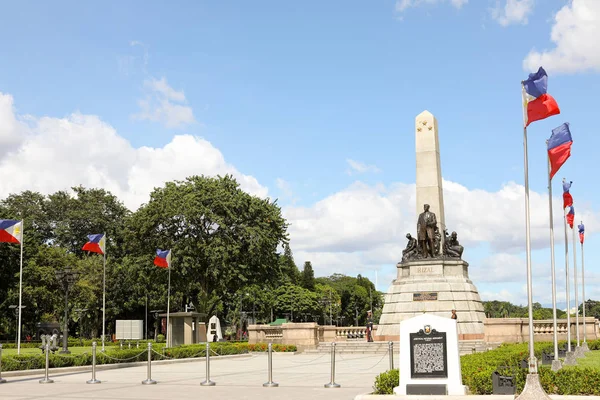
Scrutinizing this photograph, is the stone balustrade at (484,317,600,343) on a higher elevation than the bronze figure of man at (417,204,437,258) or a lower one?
lower

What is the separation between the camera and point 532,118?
16469mm

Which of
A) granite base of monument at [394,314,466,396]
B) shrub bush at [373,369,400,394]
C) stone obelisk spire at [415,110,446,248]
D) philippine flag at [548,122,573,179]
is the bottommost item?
shrub bush at [373,369,400,394]

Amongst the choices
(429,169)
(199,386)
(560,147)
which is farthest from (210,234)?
(560,147)

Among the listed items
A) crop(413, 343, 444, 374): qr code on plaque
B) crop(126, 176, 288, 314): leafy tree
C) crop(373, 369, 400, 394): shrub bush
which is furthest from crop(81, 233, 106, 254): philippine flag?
crop(413, 343, 444, 374): qr code on plaque

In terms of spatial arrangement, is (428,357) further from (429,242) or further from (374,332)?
(374,332)

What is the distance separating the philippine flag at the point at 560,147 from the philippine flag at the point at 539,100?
3287 mm

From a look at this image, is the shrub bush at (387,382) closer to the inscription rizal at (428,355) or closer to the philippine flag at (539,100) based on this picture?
A: the inscription rizal at (428,355)

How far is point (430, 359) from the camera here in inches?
560

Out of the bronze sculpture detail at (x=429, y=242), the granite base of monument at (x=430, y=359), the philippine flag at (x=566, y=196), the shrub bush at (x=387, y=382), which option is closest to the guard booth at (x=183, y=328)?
the bronze sculpture detail at (x=429, y=242)

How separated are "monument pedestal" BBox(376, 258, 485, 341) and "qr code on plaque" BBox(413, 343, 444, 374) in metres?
23.3

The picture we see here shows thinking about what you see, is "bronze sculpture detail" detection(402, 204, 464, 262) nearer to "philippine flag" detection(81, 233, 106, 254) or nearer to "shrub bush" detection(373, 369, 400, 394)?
"philippine flag" detection(81, 233, 106, 254)

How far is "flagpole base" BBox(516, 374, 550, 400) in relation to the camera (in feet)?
42.4

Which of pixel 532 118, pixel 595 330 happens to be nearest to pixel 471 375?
pixel 532 118

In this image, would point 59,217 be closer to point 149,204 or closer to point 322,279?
point 149,204
